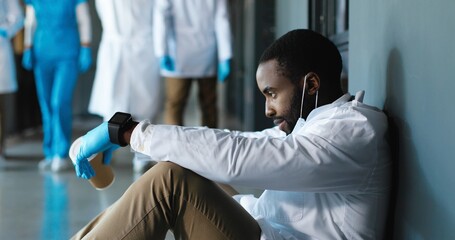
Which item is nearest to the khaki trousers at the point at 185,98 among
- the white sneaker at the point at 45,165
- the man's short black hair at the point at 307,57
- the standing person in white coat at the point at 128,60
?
the standing person in white coat at the point at 128,60

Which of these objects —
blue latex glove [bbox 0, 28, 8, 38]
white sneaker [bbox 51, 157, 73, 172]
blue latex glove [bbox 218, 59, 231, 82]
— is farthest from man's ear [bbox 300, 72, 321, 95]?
blue latex glove [bbox 0, 28, 8, 38]

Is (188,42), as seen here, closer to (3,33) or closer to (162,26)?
(162,26)

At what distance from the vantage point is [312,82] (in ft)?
5.21

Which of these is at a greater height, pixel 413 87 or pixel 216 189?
pixel 413 87

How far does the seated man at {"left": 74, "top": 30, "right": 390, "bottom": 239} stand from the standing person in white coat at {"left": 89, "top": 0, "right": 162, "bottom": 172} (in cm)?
292

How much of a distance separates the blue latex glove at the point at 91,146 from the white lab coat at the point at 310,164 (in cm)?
13

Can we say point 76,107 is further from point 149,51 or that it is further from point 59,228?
point 59,228

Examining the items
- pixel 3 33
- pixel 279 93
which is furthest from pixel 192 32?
pixel 279 93

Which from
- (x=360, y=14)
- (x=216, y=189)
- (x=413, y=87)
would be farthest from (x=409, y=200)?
(x=360, y=14)

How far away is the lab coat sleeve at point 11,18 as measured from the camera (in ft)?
15.0

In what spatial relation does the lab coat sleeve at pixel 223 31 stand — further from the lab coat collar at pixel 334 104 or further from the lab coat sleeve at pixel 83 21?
the lab coat collar at pixel 334 104

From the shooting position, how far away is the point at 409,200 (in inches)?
56.6

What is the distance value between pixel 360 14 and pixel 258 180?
85 centimetres

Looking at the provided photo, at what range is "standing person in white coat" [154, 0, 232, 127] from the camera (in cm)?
423
